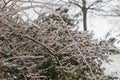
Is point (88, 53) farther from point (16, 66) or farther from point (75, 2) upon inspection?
point (75, 2)

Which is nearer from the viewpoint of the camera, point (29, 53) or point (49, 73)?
point (29, 53)

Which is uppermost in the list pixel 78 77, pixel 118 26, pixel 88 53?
pixel 118 26

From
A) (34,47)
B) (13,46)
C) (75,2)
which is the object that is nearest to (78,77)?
(34,47)

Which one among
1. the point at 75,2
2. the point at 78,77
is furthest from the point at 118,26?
the point at 78,77

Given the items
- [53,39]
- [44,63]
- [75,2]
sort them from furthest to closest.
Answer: [75,2], [44,63], [53,39]

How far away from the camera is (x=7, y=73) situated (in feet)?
7.23

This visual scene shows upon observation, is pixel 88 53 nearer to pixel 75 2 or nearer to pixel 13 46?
pixel 13 46

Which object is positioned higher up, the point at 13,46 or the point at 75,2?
the point at 75,2

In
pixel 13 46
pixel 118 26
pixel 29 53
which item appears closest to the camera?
pixel 13 46

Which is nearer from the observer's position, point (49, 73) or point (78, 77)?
point (49, 73)

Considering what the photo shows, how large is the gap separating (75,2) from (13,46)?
10.9 metres

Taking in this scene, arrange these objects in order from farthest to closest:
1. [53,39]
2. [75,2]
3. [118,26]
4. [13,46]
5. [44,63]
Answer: [118,26], [75,2], [44,63], [53,39], [13,46]

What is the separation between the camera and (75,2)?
12844 millimetres

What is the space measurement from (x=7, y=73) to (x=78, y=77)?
0.68 meters
